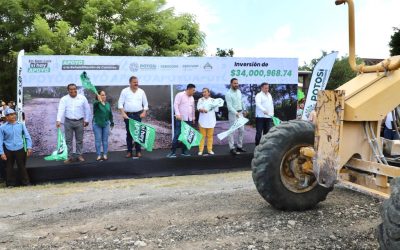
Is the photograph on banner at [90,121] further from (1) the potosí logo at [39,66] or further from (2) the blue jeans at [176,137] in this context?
(2) the blue jeans at [176,137]

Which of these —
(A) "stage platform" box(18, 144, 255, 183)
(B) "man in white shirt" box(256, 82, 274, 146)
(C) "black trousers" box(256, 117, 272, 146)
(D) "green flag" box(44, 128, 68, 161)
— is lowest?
(A) "stage platform" box(18, 144, 255, 183)

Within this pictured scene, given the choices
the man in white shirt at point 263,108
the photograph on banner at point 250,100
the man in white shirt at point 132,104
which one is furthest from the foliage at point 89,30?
the man in white shirt at point 263,108

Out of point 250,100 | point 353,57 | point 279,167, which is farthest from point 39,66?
point 353,57

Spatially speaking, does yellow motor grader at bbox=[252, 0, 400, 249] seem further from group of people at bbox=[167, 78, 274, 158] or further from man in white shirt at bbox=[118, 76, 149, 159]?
man in white shirt at bbox=[118, 76, 149, 159]

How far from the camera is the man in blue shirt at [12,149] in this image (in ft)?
30.3

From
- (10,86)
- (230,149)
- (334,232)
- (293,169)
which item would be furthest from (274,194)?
(10,86)

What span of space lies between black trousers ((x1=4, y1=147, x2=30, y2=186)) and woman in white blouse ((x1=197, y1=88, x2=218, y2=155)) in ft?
12.8

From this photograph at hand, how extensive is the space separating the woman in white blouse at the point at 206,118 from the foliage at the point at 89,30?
10.5 m

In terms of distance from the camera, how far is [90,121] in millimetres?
10961

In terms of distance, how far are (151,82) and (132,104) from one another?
0.94 metres

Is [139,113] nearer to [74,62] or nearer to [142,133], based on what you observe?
[142,133]

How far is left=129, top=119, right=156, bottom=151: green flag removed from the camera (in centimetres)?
1052

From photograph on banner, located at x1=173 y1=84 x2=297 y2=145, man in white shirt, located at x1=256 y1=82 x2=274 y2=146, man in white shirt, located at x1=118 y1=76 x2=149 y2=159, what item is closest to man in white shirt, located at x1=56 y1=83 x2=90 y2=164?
man in white shirt, located at x1=118 y1=76 x2=149 y2=159

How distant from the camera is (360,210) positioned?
5684 mm
